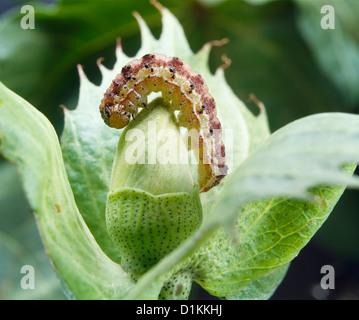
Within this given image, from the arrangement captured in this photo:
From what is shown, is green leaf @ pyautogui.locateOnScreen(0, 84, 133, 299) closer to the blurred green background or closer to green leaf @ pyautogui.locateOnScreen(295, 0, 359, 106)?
the blurred green background

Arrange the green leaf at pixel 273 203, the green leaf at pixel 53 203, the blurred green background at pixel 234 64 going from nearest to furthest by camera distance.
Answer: the green leaf at pixel 273 203, the green leaf at pixel 53 203, the blurred green background at pixel 234 64

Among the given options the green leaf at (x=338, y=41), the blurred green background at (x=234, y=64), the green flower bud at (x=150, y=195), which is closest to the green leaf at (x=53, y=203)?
the green flower bud at (x=150, y=195)

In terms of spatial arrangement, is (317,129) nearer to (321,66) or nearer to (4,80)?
(321,66)

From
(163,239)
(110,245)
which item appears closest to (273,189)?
(163,239)

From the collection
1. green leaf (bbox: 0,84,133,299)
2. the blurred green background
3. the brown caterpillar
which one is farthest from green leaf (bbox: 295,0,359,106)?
green leaf (bbox: 0,84,133,299)

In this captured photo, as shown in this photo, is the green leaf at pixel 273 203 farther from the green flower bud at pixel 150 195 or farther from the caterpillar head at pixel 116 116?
the caterpillar head at pixel 116 116

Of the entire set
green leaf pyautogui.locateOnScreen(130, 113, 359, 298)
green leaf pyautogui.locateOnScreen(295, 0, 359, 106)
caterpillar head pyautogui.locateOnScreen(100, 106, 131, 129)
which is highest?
green leaf pyautogui.locateOnScreen(295, 0, 359, 106)
